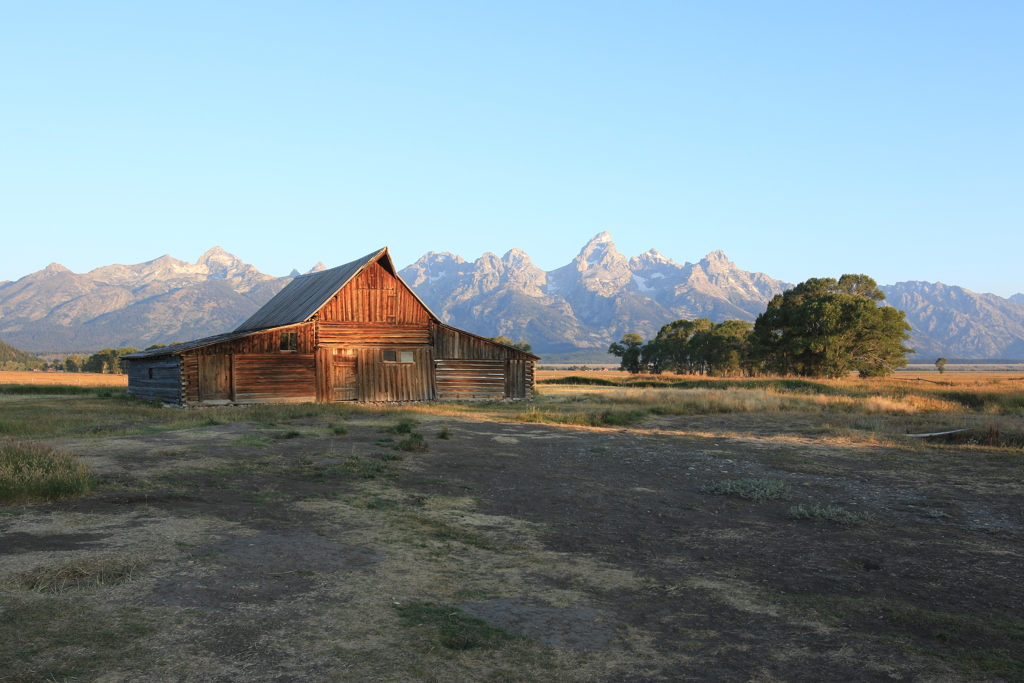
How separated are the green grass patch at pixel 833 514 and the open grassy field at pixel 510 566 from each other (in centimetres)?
5

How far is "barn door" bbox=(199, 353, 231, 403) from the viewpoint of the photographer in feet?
95.6

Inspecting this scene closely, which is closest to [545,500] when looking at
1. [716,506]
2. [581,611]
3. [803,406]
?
[716,506]

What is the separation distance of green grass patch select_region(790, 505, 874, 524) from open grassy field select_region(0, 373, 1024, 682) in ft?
0.15

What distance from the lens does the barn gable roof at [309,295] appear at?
32.4 meters

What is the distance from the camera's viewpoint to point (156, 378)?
106ft

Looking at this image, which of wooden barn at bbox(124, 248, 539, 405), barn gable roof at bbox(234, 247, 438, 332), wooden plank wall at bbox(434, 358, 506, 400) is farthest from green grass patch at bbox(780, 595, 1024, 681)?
wooden plank wall at bbox(434, 358, 506, 400)

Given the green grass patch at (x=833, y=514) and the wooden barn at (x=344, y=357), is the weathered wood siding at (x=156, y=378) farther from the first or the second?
the green grass patch at (x=833, y=514)

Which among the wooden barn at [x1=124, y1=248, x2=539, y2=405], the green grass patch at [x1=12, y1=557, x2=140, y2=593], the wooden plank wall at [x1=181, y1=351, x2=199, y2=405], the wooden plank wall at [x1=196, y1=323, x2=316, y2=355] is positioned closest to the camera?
the green grass patch at [x1=12, y1=557, x2=140, y2=593]

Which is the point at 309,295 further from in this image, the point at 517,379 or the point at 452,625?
the point at 452,625

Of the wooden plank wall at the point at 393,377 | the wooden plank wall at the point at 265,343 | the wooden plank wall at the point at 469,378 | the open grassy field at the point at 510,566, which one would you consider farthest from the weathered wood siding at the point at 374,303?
the open grassy field at the point at 510,566

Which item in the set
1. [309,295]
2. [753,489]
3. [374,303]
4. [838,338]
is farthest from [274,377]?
[838,338]

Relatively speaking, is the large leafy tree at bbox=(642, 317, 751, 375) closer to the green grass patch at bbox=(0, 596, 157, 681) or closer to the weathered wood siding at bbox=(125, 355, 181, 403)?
the weathered wood siding at bbox=(125, 355, 181, 403)

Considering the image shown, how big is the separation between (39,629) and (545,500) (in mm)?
7082

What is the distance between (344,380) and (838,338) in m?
39.8
